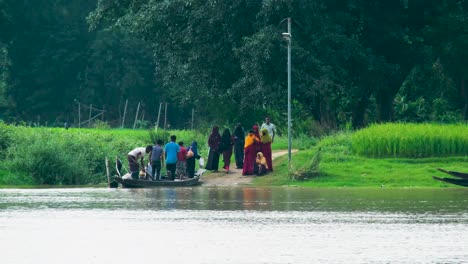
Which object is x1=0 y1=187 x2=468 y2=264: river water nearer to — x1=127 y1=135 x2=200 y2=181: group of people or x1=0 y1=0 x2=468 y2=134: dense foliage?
x1=127 y1=135 x2=200 y2=181: group of people

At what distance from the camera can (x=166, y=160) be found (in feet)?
141

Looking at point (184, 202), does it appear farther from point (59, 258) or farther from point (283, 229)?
point (59, 258)

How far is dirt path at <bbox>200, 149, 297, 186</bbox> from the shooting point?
44.4 metres

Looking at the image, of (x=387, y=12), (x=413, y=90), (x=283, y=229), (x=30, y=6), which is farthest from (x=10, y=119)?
(x=283, y=229)

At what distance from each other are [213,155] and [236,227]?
65.7 ft

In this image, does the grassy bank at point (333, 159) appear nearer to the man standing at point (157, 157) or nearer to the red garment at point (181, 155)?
the red garment at point (181, 155)

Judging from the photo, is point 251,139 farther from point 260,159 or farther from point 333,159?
point 333,159

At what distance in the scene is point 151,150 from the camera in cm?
4212

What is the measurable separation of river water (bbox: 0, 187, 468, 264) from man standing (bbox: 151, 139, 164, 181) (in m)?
3.06

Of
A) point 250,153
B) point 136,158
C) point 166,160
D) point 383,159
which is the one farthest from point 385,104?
point 136,158

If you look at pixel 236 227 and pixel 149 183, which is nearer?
pixel 236 227

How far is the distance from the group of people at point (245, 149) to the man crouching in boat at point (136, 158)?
4256mm

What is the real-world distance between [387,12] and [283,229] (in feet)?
111

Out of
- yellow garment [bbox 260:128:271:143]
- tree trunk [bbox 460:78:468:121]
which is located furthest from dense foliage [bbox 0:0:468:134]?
yellow garment [bbox 260:128:271:143]
